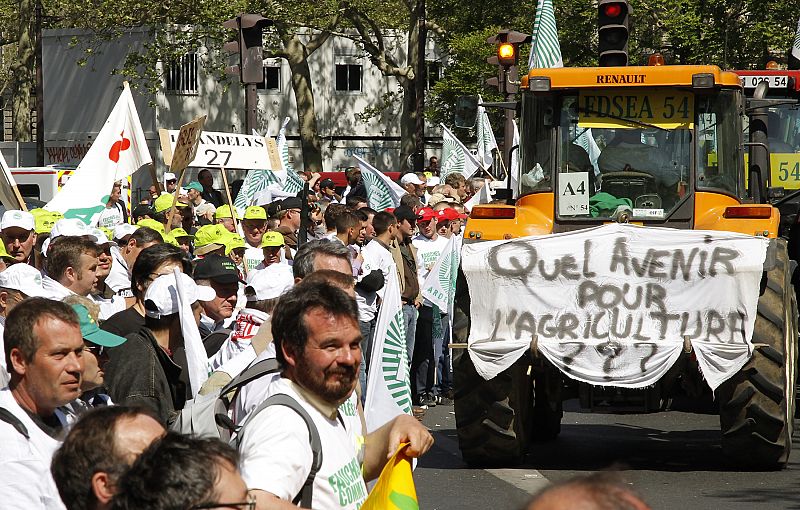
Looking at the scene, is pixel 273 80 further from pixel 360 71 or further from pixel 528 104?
pixel 528 104

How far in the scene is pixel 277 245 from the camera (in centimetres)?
1043

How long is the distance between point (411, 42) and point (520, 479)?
34.8 meters

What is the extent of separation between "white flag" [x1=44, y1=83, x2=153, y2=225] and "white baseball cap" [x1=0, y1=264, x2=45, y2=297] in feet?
16.6

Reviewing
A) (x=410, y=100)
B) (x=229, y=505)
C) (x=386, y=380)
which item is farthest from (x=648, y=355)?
(x=410, y=100)

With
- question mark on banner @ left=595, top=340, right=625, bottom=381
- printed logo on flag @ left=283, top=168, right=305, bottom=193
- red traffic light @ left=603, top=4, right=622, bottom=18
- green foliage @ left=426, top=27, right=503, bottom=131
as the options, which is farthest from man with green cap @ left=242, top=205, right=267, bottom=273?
green foliage @ left=426, top=27, right=503, bottom=131

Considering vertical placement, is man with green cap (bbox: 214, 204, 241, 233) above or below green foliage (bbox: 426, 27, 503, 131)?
below

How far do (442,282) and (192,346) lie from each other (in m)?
7.93

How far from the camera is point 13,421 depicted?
13.3ft

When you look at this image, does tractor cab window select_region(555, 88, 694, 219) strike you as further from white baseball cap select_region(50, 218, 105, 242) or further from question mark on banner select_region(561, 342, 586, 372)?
white baseball cap select_region(50, 218, 105, 242)

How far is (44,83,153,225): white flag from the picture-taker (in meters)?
12.3

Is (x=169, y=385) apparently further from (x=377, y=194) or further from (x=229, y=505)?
(x=377, y=194)

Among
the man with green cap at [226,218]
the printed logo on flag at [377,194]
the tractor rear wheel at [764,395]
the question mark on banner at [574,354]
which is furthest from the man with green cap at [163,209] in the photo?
the tractor rear wheel at [764,395]

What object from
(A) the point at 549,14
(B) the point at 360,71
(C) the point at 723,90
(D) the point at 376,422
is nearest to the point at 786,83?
(A) the point at 549,14

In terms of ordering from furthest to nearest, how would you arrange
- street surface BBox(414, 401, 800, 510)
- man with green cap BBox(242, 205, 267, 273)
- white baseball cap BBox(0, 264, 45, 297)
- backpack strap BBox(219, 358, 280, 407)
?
man with green cap BBox(242, 205, 267, 273) < street surface BBox(414, 401, 800, 510) < white baseball cap BBox(0, 264, 45, 297) < backpack strap BBox(219, 358, 280, 407)
